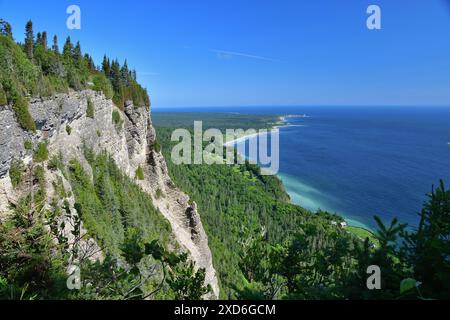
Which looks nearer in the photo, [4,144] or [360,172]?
[4,144]

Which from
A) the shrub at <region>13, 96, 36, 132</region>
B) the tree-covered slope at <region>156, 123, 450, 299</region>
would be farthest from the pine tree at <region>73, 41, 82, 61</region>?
the tree-covered slope at <region>156, 123, 450, 299</region>

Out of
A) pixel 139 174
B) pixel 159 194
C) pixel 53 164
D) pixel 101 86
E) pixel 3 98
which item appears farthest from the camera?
pixel 159 194

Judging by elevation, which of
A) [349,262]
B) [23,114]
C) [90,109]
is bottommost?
[349,262]


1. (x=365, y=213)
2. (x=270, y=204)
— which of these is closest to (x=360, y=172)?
(x=365, y=213)

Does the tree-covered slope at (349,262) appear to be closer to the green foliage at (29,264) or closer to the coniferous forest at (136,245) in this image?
the coniferous forest at (136,245)

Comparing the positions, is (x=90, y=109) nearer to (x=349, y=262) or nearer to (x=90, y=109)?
(x=90, y=109)

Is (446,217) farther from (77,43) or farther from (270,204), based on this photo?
(270,204)

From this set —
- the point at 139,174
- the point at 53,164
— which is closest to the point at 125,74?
the point at 139,174
